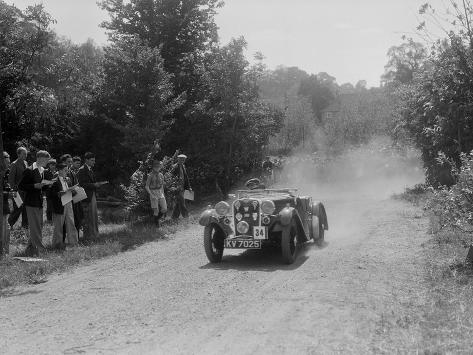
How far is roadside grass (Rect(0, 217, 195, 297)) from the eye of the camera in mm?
9141

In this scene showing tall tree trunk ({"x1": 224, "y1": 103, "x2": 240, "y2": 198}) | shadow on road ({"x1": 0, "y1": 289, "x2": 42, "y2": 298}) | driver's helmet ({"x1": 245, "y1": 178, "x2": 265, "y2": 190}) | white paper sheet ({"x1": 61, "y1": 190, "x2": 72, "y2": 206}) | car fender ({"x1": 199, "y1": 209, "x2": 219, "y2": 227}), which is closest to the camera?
shadow on road ({"x1": 0, "y1": 289, "x2": 42, "y2": 298})

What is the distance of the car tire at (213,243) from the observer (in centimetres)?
Result: 990

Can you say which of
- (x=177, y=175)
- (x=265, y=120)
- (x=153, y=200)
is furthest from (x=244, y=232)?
(x=265, y=120)

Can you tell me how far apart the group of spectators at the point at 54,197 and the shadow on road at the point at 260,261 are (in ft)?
11.9

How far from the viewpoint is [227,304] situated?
7.05 metres

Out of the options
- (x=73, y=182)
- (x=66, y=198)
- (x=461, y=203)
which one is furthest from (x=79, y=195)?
(x=461, y=203)

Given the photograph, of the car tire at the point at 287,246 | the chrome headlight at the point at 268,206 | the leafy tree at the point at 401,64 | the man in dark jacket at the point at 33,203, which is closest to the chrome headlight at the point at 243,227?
the chrome headlight at the point at 268,206

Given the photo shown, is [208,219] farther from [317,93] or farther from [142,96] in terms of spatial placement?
[317,93]

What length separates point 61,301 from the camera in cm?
746

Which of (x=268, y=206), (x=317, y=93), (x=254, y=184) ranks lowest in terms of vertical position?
(x=268, y=206)

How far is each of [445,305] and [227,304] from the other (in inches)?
108

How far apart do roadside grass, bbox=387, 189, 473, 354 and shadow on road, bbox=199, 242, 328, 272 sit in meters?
2.27

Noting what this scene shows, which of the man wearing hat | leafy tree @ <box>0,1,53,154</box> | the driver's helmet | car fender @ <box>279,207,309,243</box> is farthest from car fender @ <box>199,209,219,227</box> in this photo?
leafy tree @ <box>0,1,53,154</box>

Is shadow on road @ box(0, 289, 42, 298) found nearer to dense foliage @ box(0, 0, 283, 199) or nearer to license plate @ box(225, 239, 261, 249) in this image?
license plate @ box(225, 239, 261, 249)
